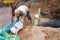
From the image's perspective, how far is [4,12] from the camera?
450 centimetres

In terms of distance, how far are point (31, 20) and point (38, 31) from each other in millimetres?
983

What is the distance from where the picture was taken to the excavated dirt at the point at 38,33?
3023 millimetres

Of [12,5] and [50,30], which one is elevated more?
[12,5]

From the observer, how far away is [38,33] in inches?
124

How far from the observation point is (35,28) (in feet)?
11.0

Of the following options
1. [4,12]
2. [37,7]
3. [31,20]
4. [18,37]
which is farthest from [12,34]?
[37,7]

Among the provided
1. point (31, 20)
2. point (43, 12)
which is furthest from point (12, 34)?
point (43, 12)

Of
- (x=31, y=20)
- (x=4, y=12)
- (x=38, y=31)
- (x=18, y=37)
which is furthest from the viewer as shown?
(x=4, y=12)

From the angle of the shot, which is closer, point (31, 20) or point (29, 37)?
point (29, 37)

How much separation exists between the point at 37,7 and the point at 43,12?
0.44 metres

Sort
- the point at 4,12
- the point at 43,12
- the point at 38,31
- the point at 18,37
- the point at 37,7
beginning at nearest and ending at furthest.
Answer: the point at 18,37 → the point at 38,31 → the point at 4,12 → the point at 43,12 → the point at 37,7

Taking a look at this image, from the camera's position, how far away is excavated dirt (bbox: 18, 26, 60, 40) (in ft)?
9.92

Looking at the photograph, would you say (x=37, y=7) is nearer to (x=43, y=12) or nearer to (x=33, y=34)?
(x=43, y=12)

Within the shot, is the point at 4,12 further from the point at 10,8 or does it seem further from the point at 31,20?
the point at 31,20
